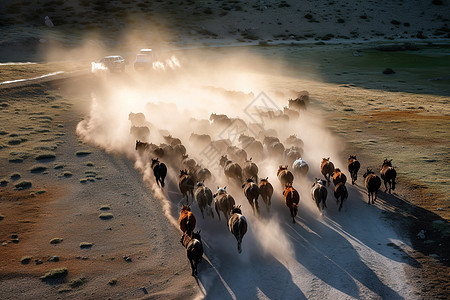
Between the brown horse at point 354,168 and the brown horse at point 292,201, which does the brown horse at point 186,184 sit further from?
the brown horse at point 354,168

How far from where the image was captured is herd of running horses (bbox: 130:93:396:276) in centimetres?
1373

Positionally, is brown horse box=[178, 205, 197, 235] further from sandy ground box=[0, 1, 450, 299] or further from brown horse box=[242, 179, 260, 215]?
brown horse box=[242, 179, 260, 215]

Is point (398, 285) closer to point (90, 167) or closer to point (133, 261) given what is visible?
point (133, 261)

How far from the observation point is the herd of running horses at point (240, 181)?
45.0 ft

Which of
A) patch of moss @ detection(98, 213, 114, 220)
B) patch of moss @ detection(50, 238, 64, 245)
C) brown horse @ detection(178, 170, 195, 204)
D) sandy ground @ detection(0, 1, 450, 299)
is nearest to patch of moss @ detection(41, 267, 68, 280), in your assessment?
sandy ground @ detection(0, 1, 450, 299)

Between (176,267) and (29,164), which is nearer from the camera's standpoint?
(176,267)

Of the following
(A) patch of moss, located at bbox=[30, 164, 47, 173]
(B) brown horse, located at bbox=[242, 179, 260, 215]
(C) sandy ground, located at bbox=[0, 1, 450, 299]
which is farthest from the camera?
(A) patch of moss, located at bbox=[30, 164, 47, 173]

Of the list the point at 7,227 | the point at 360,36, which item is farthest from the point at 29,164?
the point at 360,36

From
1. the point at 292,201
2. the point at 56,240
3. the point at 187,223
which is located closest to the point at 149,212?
the point at 187,223

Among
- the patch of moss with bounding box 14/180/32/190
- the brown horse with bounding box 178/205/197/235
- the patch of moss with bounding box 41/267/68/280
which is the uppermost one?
the brown horse with bounding box 178/205/197/235

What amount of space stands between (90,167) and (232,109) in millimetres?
15428

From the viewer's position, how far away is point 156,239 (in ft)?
47.1

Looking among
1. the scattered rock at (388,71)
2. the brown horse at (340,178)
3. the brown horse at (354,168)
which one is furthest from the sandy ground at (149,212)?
the scattered rock at (388,71)

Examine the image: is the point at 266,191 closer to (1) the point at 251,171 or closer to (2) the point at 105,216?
(1) the point at 251,171
